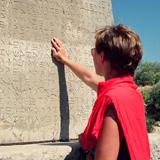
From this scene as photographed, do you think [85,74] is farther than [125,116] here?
Yes

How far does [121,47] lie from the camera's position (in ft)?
4.09

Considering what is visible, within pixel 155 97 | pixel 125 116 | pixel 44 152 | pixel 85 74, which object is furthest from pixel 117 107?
pixel 155 97

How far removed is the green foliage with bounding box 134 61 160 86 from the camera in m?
32.0

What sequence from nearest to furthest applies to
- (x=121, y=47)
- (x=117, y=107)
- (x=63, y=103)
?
(x=117, y=107) < (x=121, y=47) < (x=63, y=103)

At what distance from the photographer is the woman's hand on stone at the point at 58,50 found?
205 cm

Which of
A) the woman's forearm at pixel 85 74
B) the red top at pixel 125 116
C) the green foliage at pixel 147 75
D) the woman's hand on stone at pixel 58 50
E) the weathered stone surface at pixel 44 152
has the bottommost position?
the weathered stone surface at pixel 44 152

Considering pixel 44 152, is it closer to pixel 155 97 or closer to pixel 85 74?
pixel 85 74

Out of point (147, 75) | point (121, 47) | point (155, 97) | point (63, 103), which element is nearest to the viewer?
point (121, 47)

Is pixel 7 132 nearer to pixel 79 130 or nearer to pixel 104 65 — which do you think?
pixel 79 130

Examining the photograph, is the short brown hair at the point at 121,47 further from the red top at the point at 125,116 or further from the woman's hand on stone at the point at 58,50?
the woman's hand on stone at the point at 58,50

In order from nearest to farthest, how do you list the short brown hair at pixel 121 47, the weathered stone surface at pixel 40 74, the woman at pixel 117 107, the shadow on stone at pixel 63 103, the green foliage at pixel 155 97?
the woman at pixel 117 107
the short brown hair at pixel 121 47
the weathered stone surface at pixel 40 74
the shadow on stone at pixel 63 103
the green foliage at pixel 155 97

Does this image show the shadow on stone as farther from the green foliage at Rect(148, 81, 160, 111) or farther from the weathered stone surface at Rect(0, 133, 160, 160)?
the green foliage at Rect(148, 81, 160, 111)

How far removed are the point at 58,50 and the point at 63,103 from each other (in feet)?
1.44

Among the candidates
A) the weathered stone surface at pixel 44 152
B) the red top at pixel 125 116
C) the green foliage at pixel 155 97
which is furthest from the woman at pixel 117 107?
the green foliage at pixel 155 97
